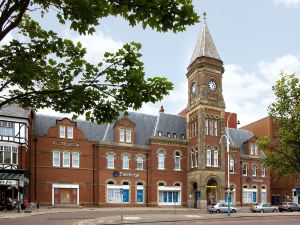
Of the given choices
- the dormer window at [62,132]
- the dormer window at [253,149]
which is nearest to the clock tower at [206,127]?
the dormer window at [253,149]

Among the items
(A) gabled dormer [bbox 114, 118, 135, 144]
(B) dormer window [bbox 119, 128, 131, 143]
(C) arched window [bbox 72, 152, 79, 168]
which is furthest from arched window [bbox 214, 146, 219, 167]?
(C) arched window [bbox 72, 152, 79, 168]

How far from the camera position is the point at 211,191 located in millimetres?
60594

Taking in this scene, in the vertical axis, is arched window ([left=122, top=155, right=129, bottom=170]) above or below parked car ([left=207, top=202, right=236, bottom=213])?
above

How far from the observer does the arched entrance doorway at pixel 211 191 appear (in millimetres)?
59375

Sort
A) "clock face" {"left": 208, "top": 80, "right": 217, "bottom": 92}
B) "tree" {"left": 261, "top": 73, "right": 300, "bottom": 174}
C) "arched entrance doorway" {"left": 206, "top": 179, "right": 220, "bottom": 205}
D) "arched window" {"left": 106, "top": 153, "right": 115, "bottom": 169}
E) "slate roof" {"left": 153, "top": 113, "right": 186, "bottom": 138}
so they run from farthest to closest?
"slate roof" {"left": 153, "top": 113, "right": 186, "bottom": 138}, "clock face" {"left": 208, "top": 80, "right": 217, "bottom": 92}, "arched entrance doorway" {"left": 206, "top": 179, "right": 220, "bottom": 205}, "arched window" {"left": 106, "top": 153, "right": 115, "bottom": 169}, "tree" {"left": 261, "top": 73, "right": 300, "bottom": 174}

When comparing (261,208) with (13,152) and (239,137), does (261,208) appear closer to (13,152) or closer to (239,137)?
(239,137)

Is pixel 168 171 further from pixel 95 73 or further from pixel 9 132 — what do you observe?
pixel 95 73

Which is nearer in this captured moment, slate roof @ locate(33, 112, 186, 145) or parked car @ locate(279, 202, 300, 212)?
parked car @ locate(279, 202, 300, 212)

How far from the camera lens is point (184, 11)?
7590 millimetres

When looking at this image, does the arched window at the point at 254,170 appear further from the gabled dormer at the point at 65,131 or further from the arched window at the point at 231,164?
the gabled dormer at the point at 65,131

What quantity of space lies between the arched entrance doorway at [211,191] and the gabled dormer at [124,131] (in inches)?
Result: 495

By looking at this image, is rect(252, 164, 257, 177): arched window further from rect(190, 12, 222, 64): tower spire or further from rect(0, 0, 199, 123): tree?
rect(0, 0, 199, 123): tree

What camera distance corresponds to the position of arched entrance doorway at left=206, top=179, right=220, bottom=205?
195 ft

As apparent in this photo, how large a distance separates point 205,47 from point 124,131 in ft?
56.3
